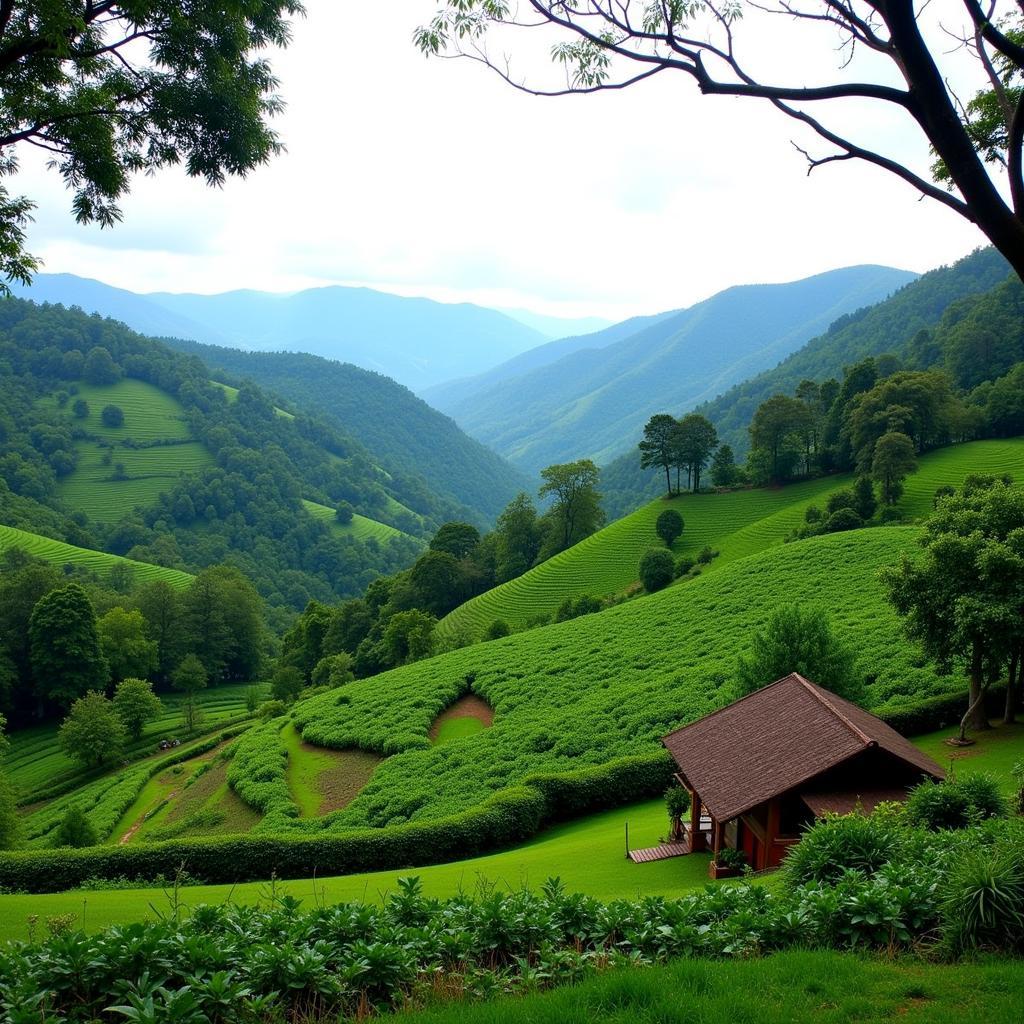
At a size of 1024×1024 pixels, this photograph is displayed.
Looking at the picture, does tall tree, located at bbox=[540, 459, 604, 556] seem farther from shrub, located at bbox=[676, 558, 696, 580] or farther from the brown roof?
the brown roof

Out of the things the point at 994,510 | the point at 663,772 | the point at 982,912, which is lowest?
the point at 663,772

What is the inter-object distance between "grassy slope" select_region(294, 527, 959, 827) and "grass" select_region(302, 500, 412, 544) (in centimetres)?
9736

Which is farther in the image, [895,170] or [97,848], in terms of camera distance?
[97,848]

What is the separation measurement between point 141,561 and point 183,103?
11533 centimetres

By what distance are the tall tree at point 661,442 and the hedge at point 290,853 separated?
187ft

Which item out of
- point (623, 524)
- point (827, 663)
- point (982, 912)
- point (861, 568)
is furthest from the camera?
point (623, 524)

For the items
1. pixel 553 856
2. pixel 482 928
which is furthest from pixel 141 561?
pixel 482 928

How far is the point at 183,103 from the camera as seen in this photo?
9.52 metres

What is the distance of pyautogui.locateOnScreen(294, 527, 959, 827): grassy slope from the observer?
27.4 metres

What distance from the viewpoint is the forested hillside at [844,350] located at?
5851 inches

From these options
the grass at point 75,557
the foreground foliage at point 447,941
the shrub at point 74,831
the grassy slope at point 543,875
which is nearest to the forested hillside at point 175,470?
the grass at point 75,557

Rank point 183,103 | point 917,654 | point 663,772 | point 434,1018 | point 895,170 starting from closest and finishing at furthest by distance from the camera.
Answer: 1. point 434,1018
2. point 895,170
3. point 183,103
4. point 663,772
5. point 917,654

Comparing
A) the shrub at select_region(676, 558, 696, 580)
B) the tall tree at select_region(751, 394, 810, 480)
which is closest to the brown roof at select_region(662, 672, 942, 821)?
the shrub at select_region(676, 558, 696, 580)

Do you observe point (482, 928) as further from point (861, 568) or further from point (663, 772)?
point (861, 568)
